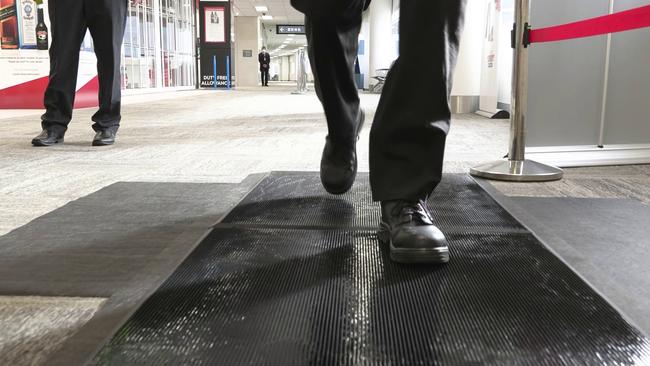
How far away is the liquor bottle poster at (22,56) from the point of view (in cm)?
665

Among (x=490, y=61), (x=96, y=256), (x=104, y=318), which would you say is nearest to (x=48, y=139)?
(x=96, y=256)

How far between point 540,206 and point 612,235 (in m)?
0.33

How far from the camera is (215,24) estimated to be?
18078 mm

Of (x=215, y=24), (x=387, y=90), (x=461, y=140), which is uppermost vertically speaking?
(x=215, y=24)

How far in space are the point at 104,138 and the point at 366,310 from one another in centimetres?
256

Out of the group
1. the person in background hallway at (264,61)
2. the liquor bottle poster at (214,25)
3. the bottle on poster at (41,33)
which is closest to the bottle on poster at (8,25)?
the bottle on poster at (41,33)

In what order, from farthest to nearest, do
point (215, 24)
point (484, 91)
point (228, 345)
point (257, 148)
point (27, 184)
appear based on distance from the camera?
1. point (215, 24)
2. point (484, 91)
3. point (257, 148)
4. point (27, 184)
5. point (228, 345)

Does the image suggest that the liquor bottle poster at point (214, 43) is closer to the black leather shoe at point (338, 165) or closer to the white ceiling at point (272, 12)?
the white ceiling at point (272, 12)

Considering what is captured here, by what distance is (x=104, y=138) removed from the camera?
10.1 ft

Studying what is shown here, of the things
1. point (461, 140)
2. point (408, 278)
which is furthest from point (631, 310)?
point (461, 140)

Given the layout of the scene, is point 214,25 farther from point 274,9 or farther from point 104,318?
point 104,318

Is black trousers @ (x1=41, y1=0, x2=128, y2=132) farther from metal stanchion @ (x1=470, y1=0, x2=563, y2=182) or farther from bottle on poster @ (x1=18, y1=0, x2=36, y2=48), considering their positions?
bottle on poster @ (x1=18, y1=0, x2=36, y2=48)

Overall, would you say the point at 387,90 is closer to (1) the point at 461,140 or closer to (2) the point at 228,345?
(2) the point at 228,345

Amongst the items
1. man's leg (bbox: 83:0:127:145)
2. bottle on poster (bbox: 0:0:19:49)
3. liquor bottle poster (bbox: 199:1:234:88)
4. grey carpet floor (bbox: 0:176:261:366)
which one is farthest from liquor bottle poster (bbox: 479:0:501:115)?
liquor bottle poster (bbox: 199:1:234:88)
